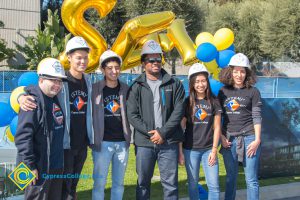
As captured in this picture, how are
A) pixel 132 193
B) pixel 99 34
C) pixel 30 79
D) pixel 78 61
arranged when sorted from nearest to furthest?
pixel 78 61, pixel 30 79, pixel 99 34, pixel 132 193

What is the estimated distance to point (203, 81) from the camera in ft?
13.8

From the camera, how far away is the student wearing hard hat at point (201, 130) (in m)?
4.21

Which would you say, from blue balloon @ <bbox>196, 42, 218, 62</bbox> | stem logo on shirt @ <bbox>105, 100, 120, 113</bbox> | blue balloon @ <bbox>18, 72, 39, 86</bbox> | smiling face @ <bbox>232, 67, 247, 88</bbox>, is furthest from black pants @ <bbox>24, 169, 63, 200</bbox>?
blue balloon @ <bbox>196, 42, 218, 62</bbox>

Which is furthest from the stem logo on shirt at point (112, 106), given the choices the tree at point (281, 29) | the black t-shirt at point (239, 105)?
the tree at point (281, 29)

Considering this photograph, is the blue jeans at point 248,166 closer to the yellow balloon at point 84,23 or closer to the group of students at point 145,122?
the group of students at point 145,122

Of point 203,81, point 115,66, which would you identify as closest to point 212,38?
point 203,81

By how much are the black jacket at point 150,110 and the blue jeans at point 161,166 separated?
2.9 inches

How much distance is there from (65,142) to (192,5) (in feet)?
61.7

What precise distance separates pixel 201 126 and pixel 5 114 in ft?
6.61

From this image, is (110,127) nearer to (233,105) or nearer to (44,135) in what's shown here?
(44,135)

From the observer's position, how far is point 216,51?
5172 millimetres

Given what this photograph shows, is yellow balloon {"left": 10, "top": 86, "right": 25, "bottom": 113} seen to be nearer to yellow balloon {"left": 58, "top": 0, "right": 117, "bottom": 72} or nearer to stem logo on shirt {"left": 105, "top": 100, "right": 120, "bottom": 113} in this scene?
yellow balloon {"left": 58, "top": 0, "right": 117, "bottom": 72}

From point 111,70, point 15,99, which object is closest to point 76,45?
point 111,70

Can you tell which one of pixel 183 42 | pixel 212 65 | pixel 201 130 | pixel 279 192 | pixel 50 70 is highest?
pixel 183 42
